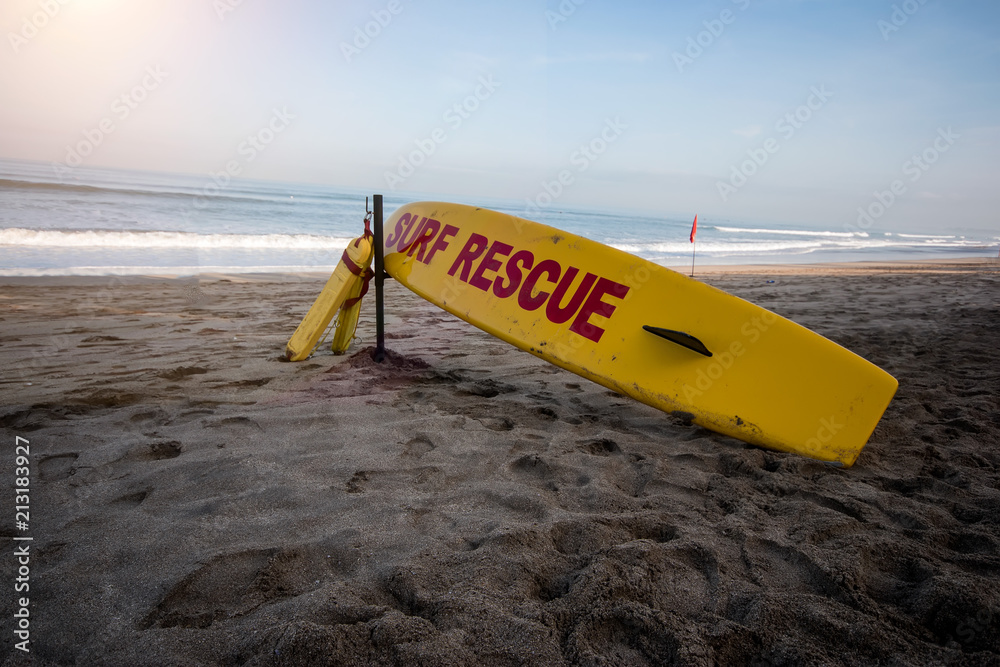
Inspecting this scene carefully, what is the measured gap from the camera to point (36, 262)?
7504 millimetres

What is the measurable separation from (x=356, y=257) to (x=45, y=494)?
204 centimetres

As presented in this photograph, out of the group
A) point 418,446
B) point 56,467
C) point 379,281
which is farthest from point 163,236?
point 418,446

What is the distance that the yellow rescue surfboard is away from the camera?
7.79ft

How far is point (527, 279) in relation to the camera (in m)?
2.97

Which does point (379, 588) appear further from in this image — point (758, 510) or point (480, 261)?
point (480, 261)

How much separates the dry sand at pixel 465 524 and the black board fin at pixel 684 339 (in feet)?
1.39

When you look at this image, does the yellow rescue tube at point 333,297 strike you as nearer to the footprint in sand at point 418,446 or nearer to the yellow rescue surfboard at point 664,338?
the yellow rescue surfboard at point 664,338

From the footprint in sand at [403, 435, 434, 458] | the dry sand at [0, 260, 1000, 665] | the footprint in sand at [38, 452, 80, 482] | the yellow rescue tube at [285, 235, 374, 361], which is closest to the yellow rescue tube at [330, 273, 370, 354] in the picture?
the yellow rescue tube at [285, 235, 374, 361]

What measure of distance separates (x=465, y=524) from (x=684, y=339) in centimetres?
138

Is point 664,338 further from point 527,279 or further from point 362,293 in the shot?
point 362,293

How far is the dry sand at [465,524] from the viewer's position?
50.2 inches

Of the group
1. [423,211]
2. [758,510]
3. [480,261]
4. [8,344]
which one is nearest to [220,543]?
[758,510]

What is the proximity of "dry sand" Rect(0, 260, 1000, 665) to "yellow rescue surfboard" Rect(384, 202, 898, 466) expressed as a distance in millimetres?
180

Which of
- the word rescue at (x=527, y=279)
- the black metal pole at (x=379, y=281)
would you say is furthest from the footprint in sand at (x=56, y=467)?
the word rescue at (x=527, y=279)
